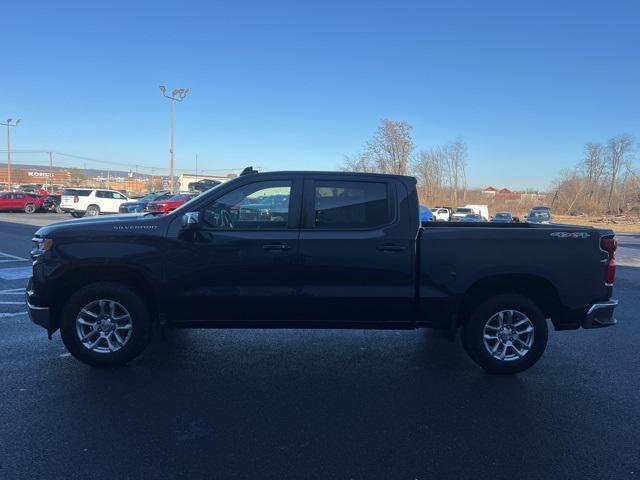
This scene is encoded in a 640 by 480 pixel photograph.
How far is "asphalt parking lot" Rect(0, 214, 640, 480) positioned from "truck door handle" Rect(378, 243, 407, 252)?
1228 mm

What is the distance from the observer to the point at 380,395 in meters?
4.35

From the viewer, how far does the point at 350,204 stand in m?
4.85

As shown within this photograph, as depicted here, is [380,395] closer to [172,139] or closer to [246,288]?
[246,288]

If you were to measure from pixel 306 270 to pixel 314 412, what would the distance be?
4.29 ft

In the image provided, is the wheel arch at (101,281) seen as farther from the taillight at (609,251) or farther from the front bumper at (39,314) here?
the taillight at (609,251)

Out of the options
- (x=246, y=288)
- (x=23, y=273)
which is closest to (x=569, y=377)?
(x=246, y=288)

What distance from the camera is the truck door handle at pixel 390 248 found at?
4.71 metres

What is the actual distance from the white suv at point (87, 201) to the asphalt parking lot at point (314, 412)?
25418 millimetres

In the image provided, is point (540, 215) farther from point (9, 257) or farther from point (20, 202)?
point (20, 202)

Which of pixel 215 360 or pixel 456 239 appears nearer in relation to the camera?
pixel 456 239

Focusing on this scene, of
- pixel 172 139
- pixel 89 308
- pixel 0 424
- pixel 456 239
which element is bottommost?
pixel 0 424

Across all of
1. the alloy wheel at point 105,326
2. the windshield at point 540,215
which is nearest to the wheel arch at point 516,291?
the alloy wheel at point 105,326

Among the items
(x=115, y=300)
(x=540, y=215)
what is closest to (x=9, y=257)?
(x=115, y=300)

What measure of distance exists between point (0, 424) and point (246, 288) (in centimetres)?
216
